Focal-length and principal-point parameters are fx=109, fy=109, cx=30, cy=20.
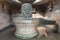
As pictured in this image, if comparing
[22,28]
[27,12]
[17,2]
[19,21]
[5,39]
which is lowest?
[5,39]

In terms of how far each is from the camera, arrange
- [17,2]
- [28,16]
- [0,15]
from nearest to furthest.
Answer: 1. [28,16]
2. [0,15]
3. [17,2]

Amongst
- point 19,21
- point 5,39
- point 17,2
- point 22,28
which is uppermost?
point 17,2

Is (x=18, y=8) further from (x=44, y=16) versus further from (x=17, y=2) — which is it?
(x=44, y=16)

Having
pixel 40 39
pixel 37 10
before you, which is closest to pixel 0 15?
pixel 40 39

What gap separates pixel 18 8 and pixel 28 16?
3.67 metres

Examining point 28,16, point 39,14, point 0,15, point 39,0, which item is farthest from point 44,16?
point 28,16

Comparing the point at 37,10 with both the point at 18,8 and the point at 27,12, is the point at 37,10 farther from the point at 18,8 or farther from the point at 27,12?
the point at 27,12

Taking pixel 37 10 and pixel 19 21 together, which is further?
pixel 37 10

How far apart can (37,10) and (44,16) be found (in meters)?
0.67

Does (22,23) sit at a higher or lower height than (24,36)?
higher

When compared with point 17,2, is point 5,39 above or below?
below

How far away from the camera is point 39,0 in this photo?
22.2 feet

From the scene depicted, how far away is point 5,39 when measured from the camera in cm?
320

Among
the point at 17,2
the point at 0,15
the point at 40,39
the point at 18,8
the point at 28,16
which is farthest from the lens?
the point at 18,8
